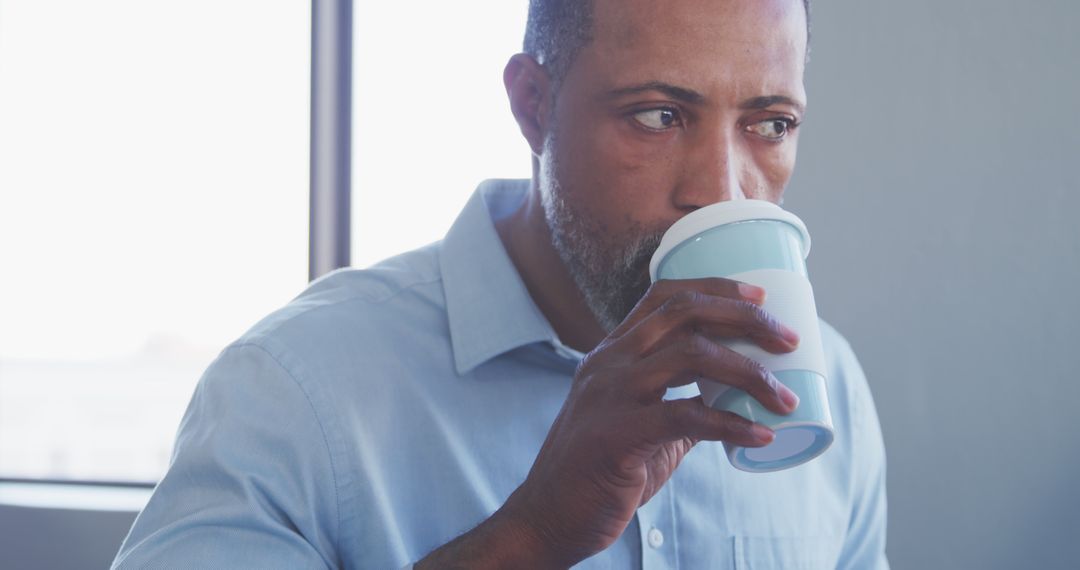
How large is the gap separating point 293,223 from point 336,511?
1.25m

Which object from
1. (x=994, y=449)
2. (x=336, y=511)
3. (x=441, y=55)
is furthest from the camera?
(x=441, y=55)

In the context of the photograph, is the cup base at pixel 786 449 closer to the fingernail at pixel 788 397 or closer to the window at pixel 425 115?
the fingernail at pixel 788 397

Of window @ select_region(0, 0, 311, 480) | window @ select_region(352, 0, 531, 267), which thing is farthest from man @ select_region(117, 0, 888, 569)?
window @ select_region(0, 0, 311, 480)

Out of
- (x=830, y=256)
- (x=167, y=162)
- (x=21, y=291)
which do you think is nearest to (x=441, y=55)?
(x=167, y=162)

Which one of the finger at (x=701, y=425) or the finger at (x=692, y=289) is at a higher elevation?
the finger at (x=692, y=289)

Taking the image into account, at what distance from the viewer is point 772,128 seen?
33.2 inches

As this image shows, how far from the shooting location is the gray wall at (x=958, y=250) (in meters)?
1.42

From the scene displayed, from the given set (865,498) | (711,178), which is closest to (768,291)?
(711,178)

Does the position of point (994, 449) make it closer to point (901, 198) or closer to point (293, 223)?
point (901, 198)

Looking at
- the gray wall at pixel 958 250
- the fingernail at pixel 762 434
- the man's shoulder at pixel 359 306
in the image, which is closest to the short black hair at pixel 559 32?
the man's shoulder at pixel 359 306

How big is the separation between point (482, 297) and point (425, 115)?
3.40ft

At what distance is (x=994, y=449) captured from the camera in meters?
1.44

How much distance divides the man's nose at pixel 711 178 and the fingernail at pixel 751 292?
8.2 inches

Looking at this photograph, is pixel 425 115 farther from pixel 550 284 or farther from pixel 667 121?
pixel 667 121
